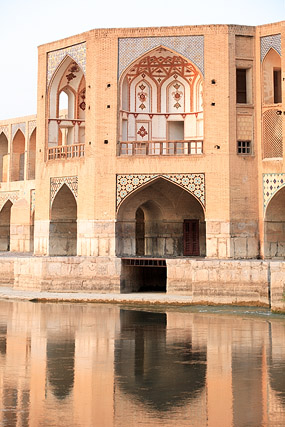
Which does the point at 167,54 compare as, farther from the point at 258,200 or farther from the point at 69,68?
the point at 258,200

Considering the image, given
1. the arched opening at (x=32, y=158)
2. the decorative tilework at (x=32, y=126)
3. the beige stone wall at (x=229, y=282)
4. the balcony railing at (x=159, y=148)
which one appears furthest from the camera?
the arched opening at (x=32, y=158)

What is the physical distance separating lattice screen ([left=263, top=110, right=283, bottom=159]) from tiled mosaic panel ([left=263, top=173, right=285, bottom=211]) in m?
0.57

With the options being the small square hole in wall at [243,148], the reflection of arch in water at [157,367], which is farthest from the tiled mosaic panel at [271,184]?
the reflection of arch in water at [157,367]

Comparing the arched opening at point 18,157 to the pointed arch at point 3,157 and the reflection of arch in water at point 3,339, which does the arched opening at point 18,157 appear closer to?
the pointed arch at point 3,157

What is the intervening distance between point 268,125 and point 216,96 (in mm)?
1546

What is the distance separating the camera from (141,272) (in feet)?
55.7

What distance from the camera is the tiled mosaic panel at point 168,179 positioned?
16.3m

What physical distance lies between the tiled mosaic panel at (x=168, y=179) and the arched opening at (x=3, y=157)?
10198mm

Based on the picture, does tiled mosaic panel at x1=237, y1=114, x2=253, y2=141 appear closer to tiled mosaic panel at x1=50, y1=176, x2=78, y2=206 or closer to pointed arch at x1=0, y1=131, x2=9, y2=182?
tiled mosaic panel at x1=50, y1=176, x2=78, y2=206

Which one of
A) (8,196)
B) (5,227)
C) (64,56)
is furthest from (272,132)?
(5,227)

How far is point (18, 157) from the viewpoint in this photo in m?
25.2

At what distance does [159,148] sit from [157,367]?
9.45 m

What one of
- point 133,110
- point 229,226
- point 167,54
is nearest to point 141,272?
point 229,226

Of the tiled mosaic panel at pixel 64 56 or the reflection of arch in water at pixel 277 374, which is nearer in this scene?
the reflection of arch in water at pixel 277 374
